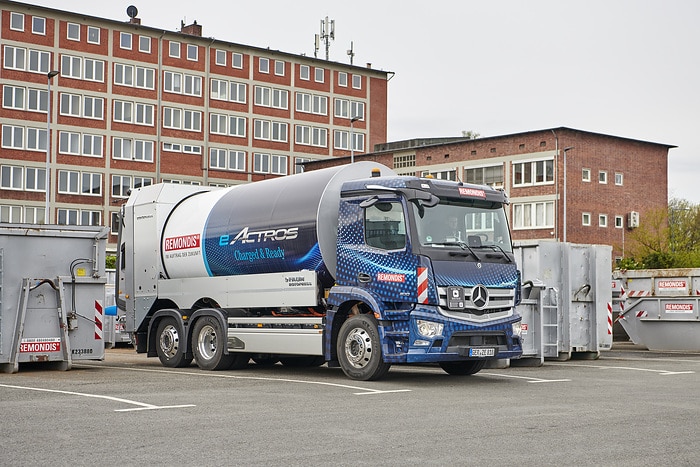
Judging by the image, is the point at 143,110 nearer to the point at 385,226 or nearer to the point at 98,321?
the point at 98,321

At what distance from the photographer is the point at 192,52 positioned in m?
82.6

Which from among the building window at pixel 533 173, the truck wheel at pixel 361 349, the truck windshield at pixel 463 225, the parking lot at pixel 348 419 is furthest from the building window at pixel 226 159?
the truck wheel at pixel 361 349

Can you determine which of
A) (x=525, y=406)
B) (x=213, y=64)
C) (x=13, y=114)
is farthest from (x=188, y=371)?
(x=213, y=64)

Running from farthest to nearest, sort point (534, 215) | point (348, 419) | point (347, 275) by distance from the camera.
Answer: point (534, 215) < point (347, 275) < point (348, 419)

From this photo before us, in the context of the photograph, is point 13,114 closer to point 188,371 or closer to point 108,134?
point 108,134

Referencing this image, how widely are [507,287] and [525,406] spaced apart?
159 inches

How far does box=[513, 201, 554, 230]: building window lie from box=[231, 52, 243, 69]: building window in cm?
2731

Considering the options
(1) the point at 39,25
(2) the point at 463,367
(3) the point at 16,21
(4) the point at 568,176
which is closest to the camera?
(2) the point at 463,367

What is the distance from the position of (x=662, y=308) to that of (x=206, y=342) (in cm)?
1268

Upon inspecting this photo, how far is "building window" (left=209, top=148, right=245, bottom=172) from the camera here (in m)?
83.2

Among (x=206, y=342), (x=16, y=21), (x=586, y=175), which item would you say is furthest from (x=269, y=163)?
(x=206, y=342)

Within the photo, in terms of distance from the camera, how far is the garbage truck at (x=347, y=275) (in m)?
15.3

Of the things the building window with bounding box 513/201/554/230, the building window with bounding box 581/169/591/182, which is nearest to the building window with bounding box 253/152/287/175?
the building window with bounding box 513/201/554/230

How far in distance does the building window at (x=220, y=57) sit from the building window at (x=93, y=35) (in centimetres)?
1021
